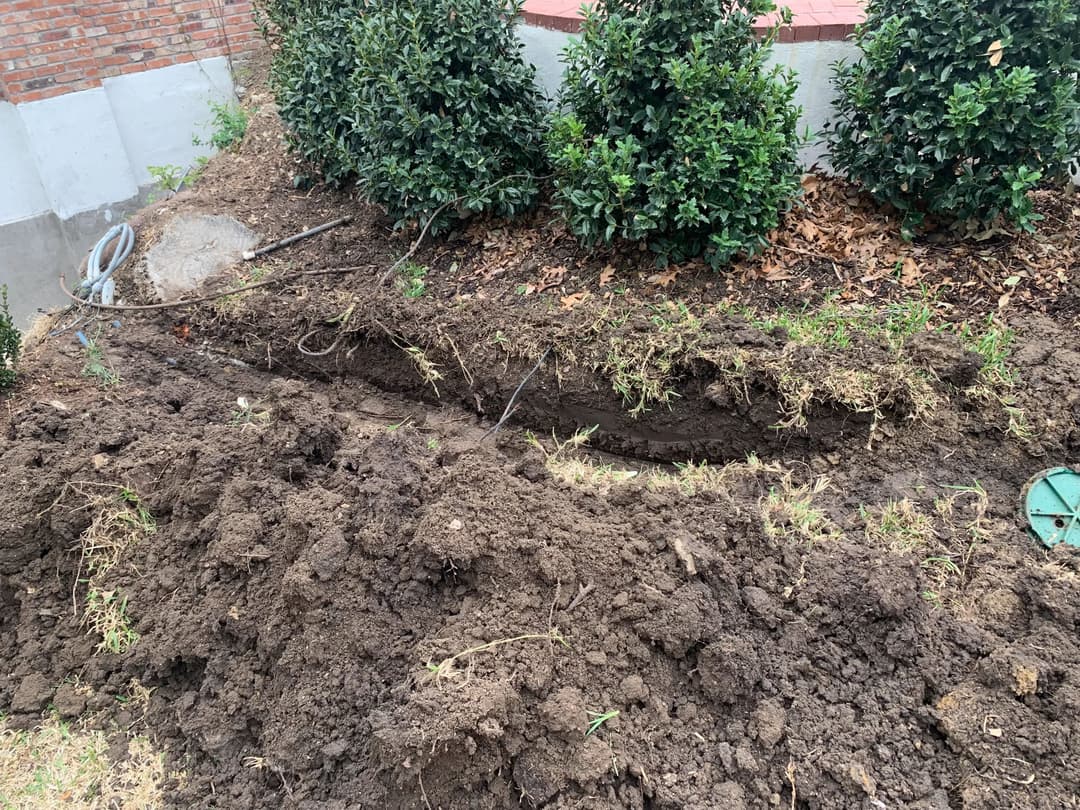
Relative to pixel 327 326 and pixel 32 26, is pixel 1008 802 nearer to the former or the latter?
pixel 327 326

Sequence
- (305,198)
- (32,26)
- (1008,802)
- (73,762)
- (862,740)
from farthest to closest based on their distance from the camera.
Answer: (32,26) → (305,198) → (73,762) → (862,740) → (1008,802)

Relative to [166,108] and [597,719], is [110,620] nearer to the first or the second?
[597,719]

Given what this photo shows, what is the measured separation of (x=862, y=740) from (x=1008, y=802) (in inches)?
15.8

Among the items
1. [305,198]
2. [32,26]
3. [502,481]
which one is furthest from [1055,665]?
[32,26]

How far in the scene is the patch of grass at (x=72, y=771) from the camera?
99.8 inches

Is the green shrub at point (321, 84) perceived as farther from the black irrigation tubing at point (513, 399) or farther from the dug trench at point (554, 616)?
the dug trench at point (554, 616)

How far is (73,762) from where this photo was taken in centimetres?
268

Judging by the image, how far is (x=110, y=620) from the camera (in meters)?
2.95

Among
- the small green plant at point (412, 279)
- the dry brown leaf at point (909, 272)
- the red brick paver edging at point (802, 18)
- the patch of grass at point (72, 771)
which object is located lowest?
the patch of grass at point (72, 771)

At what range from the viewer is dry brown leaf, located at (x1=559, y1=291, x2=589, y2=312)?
4.02m

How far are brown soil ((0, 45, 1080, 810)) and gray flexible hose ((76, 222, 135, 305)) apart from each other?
0.95 m

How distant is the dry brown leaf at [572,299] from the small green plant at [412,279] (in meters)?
0.96

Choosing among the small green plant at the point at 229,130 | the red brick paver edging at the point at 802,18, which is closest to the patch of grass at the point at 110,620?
the red brick paver edging at the point at 802,18

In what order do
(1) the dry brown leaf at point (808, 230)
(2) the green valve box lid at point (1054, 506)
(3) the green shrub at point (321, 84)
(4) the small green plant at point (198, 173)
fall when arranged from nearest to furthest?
1. (2) the green valve box lid at point (1054, 506)
2. (1) the dry brown leaf at point (808, 230)
3. (3) the green shrub at point (321, 84)
4. (4) the small green plant at point (198, 173)
